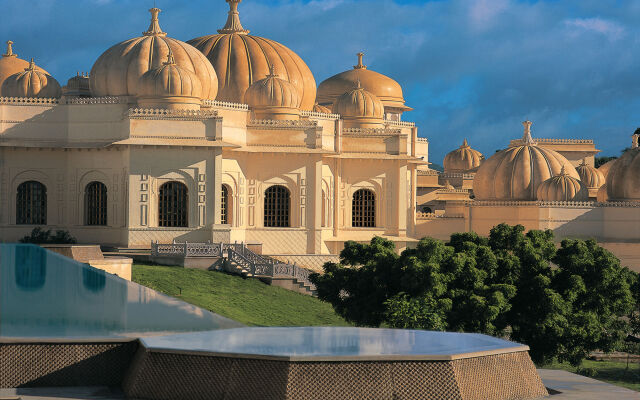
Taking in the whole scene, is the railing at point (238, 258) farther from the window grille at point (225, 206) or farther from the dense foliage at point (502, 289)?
the dense foliage at point (502, 289)

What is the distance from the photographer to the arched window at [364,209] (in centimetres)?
3834

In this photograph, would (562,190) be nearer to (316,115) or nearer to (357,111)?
(357,111)

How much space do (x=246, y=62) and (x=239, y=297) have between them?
13110mm

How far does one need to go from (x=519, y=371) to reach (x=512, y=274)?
10.5m

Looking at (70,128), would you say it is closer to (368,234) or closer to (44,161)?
(44,161)

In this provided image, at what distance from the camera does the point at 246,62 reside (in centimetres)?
3831

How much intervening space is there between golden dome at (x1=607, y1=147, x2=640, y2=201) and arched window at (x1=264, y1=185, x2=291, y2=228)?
12447 mm

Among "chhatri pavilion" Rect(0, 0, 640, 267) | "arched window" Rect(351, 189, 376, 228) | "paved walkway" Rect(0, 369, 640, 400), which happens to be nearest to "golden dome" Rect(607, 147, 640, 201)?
"chhatri pavilion" Rect(0, 0, 640, 267)

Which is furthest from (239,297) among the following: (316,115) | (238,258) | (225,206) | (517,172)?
(517,172)

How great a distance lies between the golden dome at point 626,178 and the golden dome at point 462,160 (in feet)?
48.5

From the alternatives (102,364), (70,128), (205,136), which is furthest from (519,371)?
(70,128)

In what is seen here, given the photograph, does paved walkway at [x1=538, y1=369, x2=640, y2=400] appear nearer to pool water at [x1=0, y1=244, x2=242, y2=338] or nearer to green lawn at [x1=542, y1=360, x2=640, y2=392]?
pool water at [x1=0, y1=244, x2=242, y2=338]

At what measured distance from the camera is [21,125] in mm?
34062

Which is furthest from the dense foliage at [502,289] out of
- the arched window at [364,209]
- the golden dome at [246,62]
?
the golden dome at [246,62]
